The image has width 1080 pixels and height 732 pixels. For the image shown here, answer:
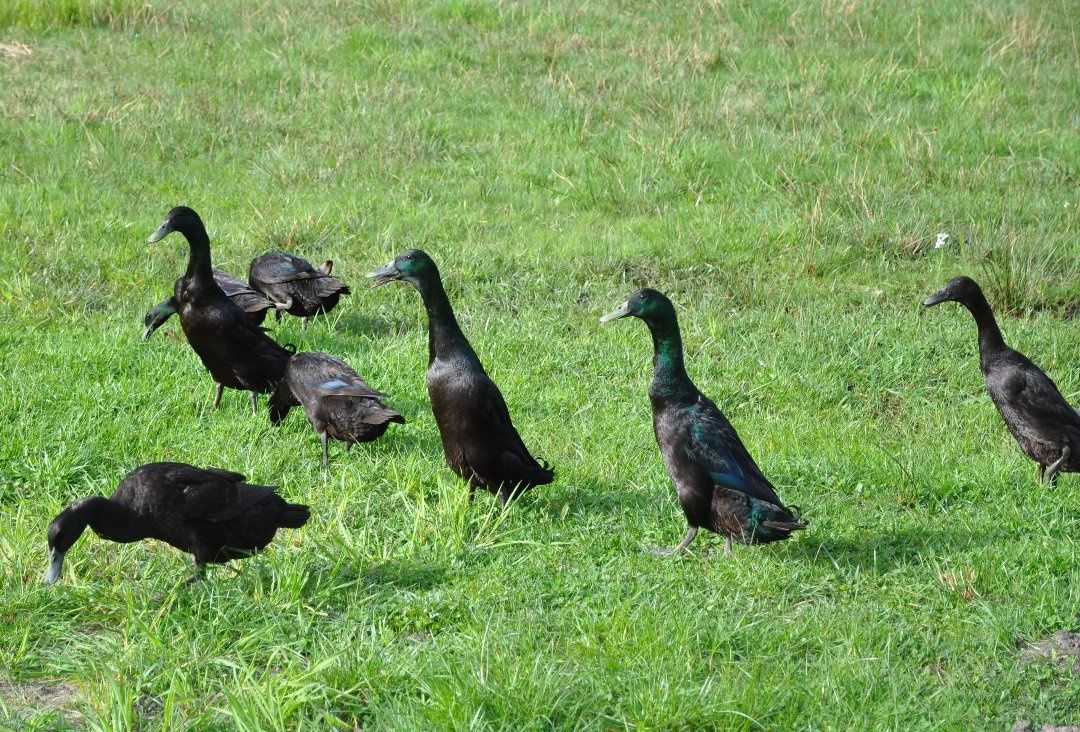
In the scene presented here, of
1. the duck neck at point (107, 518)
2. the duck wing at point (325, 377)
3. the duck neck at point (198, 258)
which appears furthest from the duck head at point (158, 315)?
the duck neck at point (107, 518)

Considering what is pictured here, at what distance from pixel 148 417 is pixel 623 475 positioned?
8.97ft

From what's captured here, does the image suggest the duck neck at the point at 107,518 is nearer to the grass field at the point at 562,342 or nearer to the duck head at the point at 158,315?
the grass field at the point at 562,342

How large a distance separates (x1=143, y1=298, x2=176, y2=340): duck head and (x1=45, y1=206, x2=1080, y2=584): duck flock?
0.01 meters

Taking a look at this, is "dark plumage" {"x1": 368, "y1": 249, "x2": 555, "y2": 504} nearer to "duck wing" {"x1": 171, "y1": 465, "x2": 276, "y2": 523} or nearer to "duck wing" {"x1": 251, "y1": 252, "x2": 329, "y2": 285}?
"duck wing" {"x1": 171, "y1": 465, "x2": 276, "y2": 523}

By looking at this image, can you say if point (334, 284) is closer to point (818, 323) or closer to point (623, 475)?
point (623, 475)

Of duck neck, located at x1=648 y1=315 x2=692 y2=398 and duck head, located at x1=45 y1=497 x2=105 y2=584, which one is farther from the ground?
duck neck, located at x1=648 y1=315 x2=692 y2=398

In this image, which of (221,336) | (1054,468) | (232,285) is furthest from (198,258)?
(1054,468)

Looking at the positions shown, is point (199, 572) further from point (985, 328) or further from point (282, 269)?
point (985, 328)

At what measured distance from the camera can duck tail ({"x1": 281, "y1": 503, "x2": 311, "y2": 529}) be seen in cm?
509

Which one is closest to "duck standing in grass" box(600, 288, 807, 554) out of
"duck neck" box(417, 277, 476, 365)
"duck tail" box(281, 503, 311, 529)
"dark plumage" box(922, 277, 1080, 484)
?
"duck neck" box(417, 277, 476, 365)

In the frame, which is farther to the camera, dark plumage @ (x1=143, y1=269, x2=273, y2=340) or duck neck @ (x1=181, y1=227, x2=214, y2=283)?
dark plumage @ (x1=143, y1=269, x2=273, y2=340)

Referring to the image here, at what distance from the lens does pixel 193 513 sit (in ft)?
16.1

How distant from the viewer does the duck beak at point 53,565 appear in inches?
185

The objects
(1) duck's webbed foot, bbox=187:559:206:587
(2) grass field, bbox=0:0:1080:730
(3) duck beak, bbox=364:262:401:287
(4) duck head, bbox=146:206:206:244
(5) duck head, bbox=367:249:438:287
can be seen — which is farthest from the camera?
(4) duck head, bbox=146:206:206:244
